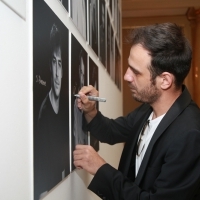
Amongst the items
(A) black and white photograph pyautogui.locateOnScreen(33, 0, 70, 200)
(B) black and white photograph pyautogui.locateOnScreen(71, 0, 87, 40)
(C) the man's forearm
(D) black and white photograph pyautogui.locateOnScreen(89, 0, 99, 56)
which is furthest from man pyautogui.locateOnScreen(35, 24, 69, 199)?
(D) black and white photograph pyautogui.locateOnScreen(89, 0, 99, 56)

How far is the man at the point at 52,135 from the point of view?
847mm

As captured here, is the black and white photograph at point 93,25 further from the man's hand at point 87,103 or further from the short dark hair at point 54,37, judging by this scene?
the short dark hair at point 54,37

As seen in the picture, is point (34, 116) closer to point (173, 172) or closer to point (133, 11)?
point (173, 172)

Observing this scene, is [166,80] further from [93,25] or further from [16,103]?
[16,103]

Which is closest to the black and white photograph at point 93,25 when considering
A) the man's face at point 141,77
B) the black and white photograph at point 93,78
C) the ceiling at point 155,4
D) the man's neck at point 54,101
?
the black and white photograph at point 93,78

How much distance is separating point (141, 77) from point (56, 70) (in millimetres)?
484

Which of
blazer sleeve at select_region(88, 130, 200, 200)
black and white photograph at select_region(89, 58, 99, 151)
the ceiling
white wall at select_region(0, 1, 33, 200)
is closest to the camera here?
white wall at select_region(0, 1, 33, 200)

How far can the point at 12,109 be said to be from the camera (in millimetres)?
679

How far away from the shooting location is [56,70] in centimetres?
99

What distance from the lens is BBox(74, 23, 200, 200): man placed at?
1151mm

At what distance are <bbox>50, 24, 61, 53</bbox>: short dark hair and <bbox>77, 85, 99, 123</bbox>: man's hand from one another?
1.17 ft

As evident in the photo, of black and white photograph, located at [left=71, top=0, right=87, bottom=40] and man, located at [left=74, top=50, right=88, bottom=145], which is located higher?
black and white photograph, located at [left=71, top=0, right=87, bottom=40]

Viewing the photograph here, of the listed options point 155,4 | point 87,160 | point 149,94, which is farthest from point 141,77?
point 155,4

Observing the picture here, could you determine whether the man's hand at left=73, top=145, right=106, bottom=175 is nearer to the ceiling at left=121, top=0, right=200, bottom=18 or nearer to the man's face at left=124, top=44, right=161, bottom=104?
the man's face at left=124, top=44, right=161, bottom=104
